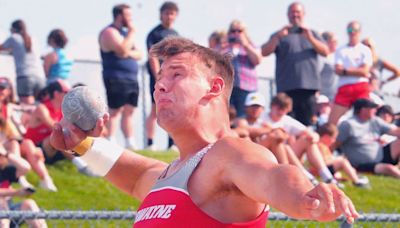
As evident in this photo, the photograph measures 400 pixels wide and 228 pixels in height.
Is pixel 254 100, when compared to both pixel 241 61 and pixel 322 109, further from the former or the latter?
pixel 322 109

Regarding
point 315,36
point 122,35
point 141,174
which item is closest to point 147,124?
point 122,35

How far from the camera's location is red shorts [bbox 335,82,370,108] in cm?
1259

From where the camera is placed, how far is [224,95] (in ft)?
13.4

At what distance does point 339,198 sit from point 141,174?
183cm

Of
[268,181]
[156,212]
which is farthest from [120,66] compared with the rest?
[268,181]

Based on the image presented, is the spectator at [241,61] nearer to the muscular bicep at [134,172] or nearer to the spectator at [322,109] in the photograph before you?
the spectator at [322,109]

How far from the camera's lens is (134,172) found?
4.84 m

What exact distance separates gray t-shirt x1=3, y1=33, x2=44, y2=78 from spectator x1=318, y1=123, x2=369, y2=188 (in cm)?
351

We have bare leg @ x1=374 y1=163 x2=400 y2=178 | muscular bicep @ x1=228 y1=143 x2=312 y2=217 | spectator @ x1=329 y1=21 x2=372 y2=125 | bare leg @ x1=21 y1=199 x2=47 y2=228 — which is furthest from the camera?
spectator @ x1=329 y1=21 x2=372 y2=125

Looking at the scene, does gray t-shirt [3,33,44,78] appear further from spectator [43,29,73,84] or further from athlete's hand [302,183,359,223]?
athlete's hand [302,183,359,223]

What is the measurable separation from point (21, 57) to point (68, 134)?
26.6ft

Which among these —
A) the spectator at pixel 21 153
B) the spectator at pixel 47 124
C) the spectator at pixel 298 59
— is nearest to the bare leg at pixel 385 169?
the spectator at pixel 298 59

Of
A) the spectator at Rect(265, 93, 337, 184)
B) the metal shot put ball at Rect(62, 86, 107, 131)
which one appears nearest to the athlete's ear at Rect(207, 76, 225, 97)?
the metal shot put ball at Rect(62, 86, 107, 131)

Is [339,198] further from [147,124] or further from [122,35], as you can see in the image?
[147,124]
